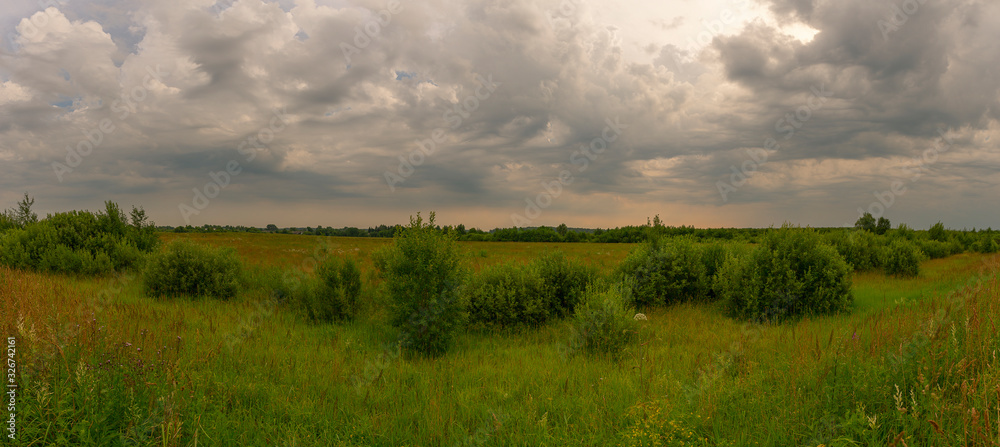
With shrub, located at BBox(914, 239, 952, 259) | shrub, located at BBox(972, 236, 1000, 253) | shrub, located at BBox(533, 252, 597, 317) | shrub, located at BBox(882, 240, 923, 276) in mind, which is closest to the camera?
shrub, located at BBox(533, 252, 597, 317)

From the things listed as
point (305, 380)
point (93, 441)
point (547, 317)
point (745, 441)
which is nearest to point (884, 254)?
point (547, 317)

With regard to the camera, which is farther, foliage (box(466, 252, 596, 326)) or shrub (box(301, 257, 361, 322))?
shrub (box(301, 257, 361, 322))

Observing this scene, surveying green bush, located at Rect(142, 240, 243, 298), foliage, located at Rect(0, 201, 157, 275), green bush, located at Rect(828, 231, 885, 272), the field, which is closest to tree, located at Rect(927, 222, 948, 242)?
green bush, located at Rect(828, 231, 885, 272)

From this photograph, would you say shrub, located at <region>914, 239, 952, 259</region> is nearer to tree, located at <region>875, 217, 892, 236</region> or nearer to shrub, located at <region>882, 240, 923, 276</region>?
tree, located at <region>875, 217, 892, 236</region>

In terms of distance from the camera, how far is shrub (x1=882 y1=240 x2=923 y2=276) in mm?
18016

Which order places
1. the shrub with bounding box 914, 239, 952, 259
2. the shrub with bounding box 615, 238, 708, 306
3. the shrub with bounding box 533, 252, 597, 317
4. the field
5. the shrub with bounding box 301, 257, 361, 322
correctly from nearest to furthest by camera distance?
1. the field
2. the shrub with bounding box 301, 257, 361, 322
3. the shrub with bounding box 533, 252, 597, 317
4. the shrub with bounding box 615, 238, 708, 306
5. the shrub with bounding box 914, 239, 952, 259

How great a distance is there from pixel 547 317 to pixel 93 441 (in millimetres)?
8807

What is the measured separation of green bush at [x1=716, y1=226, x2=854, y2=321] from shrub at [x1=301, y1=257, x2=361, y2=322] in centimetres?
996

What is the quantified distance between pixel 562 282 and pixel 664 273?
3.58 m

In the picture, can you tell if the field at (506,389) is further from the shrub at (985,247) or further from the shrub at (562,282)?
the shrub at (985,247)

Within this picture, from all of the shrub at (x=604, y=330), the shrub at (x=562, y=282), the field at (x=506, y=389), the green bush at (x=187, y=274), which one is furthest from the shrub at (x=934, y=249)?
the green bush at (x=187, y=274)

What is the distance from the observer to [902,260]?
18109mm

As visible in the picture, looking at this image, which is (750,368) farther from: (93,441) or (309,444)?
(93,441)

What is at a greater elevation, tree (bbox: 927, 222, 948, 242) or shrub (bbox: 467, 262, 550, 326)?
tree (bbox: 927, 222, 948, 242)
